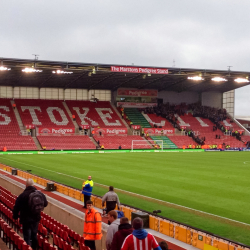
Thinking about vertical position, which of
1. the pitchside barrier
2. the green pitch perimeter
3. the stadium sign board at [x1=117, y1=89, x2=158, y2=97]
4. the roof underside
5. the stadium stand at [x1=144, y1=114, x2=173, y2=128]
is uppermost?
the roof underside

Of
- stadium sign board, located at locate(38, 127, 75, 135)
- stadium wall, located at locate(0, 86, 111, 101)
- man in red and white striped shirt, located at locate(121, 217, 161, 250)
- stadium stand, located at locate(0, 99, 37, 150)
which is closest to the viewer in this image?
man in red and white striped shirt, located at locate(121, 217, 161, 250)

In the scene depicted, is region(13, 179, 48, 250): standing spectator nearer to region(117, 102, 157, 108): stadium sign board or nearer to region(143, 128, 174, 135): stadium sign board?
region(143, 128, 174, 135): stadium sign board

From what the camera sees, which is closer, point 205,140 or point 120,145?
point 120,145

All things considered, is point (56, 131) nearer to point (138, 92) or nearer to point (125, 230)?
point (138, 92)

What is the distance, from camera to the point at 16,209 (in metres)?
7.95

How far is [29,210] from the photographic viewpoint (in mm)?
7984

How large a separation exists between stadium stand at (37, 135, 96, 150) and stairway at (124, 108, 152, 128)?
12320mm

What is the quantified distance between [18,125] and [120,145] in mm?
17334

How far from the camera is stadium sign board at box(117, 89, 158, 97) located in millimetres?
71150

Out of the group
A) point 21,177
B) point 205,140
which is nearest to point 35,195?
point 21,177

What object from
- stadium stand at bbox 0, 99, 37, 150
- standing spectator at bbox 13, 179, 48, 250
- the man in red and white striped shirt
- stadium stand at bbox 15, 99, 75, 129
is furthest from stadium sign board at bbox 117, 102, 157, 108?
the man in red and white striped shirt

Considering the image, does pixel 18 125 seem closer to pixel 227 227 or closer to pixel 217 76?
pixel 217 76

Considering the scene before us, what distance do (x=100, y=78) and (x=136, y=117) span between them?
12961 mm

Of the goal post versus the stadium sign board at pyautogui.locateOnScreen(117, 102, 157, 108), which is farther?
the stadium sign board at pyautogui.locateOnScreen(117, 102, 157, 108)
